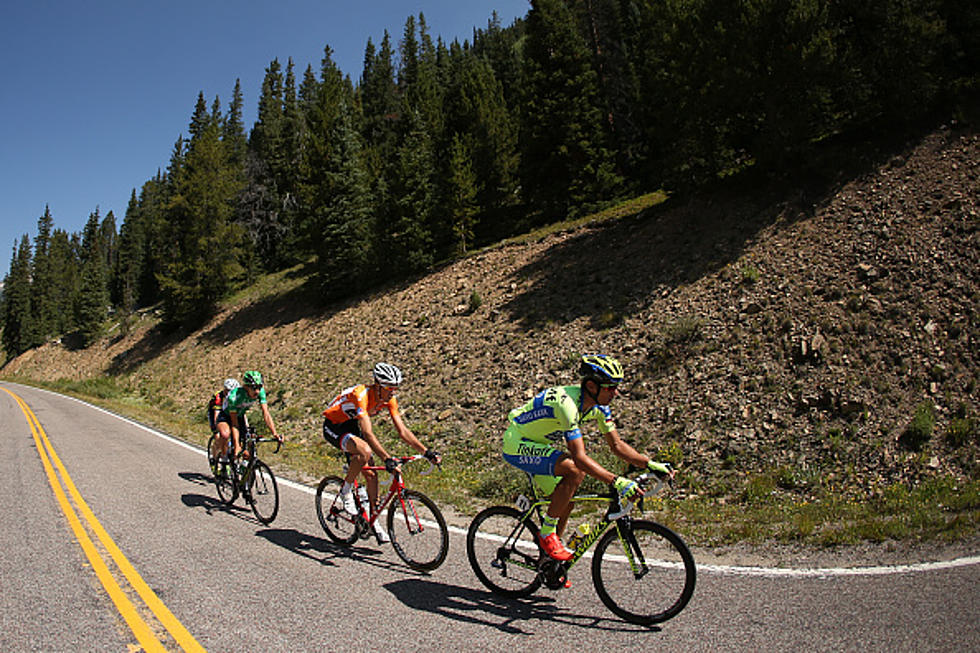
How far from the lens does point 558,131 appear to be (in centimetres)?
2578

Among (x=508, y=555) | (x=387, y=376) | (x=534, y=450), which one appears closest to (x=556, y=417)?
(x=534, y=450)

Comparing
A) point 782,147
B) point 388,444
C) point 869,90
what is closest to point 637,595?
point 388,444

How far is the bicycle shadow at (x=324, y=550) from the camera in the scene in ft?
18.5

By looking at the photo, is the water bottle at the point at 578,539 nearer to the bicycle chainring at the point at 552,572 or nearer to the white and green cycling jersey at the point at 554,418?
the bicycle chainring at the point at 552,572

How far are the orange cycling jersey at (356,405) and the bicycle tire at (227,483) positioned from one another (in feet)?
9.93

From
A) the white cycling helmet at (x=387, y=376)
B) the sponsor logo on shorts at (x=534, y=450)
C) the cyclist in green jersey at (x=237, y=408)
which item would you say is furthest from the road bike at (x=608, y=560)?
the cyclist in green jersey at (x=237, y=408)

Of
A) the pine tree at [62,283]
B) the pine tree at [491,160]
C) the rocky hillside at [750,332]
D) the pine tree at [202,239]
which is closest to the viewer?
the rocky hillside at [750,332]

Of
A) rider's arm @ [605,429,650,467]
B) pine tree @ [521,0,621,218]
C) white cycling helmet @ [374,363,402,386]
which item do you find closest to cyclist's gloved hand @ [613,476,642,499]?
rider's arm @ [605,429,650,467]

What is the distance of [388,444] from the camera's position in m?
14.0

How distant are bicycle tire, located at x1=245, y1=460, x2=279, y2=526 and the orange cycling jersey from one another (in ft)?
5.83

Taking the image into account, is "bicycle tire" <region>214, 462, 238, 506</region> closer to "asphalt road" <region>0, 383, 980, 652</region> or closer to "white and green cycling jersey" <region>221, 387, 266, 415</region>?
"white and green cycling jersey" <region>221, 387, 266, 415</region>

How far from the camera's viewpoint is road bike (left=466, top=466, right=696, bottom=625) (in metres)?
4.17

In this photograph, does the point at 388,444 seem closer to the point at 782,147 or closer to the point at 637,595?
the point at 637,595

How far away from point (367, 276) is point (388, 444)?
16739 mm
